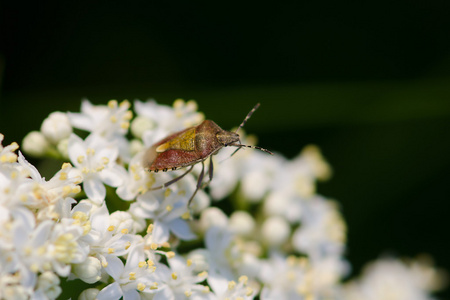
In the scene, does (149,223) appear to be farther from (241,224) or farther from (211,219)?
(241,224)

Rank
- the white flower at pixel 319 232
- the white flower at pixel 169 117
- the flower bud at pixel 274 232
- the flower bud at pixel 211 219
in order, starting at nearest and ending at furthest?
1. the flower bud at pixel 211 219
2. the white flower at pixel 169 117
3. the flower bud at pixel 274 232
4. the white flower at pixel 319 232

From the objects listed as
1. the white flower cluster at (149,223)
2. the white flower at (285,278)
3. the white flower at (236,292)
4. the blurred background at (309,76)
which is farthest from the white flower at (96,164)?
the blurred background at (309,76)

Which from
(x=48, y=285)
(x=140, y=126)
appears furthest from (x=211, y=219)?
(x=48, y=285)

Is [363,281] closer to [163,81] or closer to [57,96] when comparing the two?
[163,81]

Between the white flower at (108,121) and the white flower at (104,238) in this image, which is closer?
the white flower at (104,238)

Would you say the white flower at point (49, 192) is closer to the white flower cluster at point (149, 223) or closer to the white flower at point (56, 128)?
the white flower cluster at point (149, 223)

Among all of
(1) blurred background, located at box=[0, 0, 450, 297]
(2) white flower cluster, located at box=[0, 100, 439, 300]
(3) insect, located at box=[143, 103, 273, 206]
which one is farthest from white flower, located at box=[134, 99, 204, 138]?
(1) blurred background, located at box=[0, 0, 450, 297]

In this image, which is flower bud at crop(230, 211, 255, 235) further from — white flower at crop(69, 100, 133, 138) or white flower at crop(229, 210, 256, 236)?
white flower at crop(69, 100, 133, 138)

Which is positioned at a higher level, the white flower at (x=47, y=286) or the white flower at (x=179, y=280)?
the white flower at (x=179, y=280)
